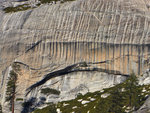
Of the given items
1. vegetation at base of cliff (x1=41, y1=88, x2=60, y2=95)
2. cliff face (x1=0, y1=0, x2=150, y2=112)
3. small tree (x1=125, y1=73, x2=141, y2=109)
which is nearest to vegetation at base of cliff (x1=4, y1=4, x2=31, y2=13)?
cliff face (x1=0, y1=0, x2=150, y2=112)

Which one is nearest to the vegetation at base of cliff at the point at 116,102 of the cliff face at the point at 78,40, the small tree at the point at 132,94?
the small tree at the point at 132,94

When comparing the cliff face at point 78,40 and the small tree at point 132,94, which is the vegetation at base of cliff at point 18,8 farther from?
the small tree at point 132,94

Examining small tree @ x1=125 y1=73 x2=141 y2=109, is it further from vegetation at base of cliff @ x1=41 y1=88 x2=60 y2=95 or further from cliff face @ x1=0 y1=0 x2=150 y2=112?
vegetation at base of cliff @ x1=41 y1=88 x2=60 y2=95

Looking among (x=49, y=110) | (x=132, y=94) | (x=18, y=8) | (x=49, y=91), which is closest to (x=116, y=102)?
(x=132, y=94)

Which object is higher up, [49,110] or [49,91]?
[49,110]

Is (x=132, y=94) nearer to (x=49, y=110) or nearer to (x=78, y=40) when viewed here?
(x=49, y=110)

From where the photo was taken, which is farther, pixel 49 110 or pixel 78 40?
pixel 78 40
